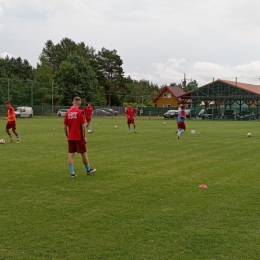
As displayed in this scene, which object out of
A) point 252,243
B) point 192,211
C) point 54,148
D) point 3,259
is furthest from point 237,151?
point 3,259

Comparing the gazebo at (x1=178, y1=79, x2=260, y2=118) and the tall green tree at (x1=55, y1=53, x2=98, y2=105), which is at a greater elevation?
the tall green tree at (x1=55, y1=53, x2=98, y2=105)

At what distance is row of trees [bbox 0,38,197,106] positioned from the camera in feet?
185

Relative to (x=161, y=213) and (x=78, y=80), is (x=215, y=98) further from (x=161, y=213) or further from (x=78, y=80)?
(x=161, y=213)

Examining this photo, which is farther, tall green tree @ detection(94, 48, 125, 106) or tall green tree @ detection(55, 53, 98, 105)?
tall green tree @ detection(94, 48, 125, 106)

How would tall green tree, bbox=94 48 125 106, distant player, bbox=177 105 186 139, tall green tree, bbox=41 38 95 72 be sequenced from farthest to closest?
tall green tree, bbox=41 38 95 72, tall green tree, bbox=94 48 125 106, distant player, bbox=177 105 186 139

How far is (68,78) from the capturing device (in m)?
70.5

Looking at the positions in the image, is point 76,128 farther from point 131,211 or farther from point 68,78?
point 68,78

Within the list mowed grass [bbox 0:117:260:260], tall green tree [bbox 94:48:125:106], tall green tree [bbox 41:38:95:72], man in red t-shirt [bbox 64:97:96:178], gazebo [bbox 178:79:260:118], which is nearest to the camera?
mowed grass [bbox 0:117:260:260]

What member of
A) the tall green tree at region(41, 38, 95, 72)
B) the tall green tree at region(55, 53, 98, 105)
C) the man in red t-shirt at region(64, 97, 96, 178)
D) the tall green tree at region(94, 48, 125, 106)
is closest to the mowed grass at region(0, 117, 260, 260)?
the man in red t-shirt at region(64, 97, 96, 178)

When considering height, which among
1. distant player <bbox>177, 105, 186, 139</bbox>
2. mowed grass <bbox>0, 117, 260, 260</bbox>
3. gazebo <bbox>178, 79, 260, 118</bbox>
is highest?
gazebo <bbox>178, 79, 260, 118</bbox>

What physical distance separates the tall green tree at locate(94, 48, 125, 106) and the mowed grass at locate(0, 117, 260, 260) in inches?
2870

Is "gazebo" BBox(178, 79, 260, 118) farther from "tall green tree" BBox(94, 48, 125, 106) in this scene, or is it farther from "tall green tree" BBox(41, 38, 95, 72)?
"tall green tree" BBox(41, 38, 95, 72)

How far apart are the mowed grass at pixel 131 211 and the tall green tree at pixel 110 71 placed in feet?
239

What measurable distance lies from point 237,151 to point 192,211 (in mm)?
7974
